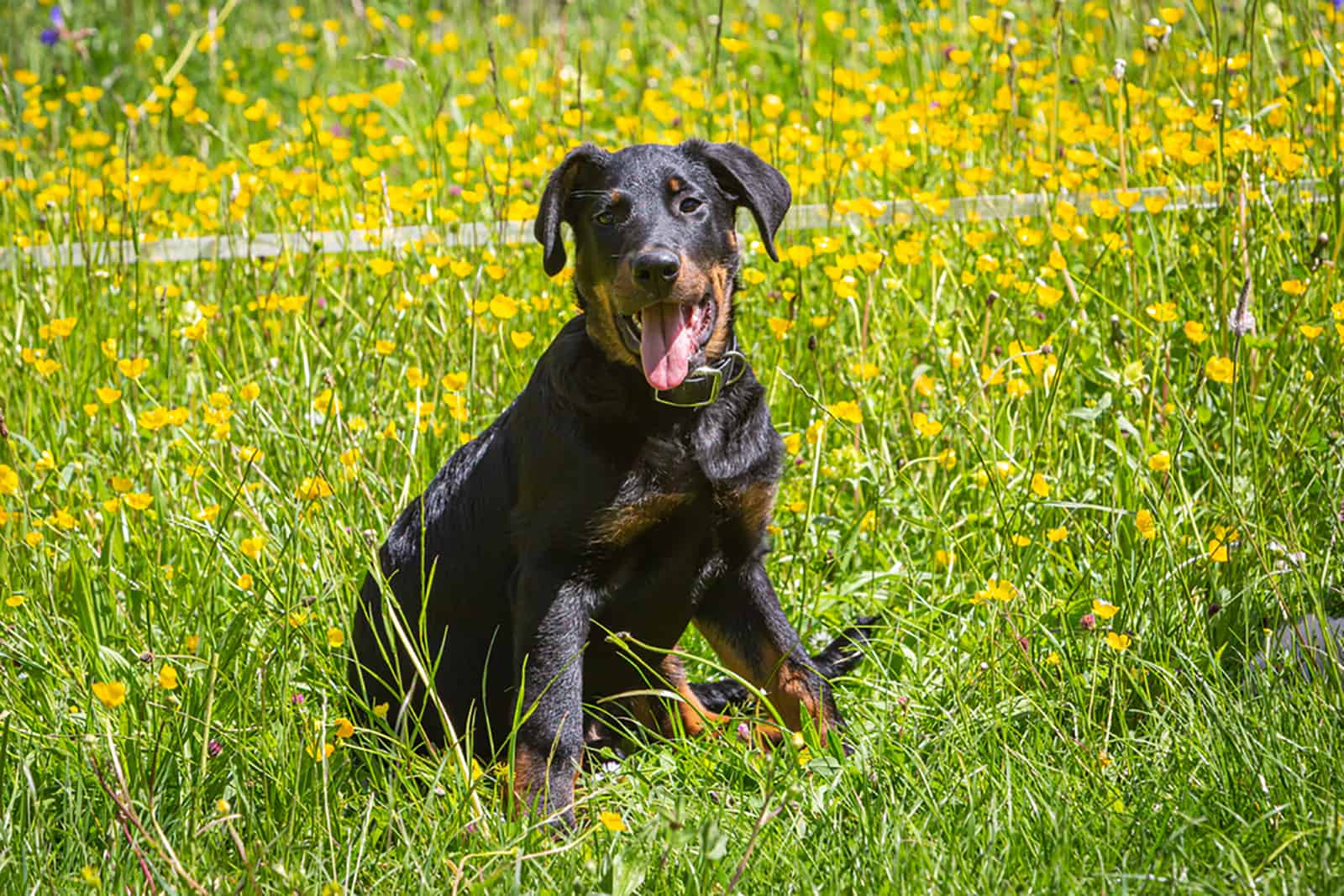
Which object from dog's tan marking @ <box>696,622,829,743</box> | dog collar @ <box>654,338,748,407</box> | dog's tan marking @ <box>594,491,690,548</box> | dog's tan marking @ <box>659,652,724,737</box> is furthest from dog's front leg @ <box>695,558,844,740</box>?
dog collar @ <box>654,338,748,407</box>

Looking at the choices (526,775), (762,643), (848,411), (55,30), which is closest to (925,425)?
(848,411)

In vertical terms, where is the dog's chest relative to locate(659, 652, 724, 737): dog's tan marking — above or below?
above

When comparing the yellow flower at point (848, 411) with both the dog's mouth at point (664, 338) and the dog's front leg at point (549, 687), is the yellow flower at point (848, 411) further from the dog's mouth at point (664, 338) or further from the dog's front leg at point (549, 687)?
the dog's front leg at point (549, 687)

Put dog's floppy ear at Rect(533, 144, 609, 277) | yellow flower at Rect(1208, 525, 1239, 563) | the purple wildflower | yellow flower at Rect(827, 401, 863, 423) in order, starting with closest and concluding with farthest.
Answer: yellow flower at Rect(1208, 525, 1239, 563), dog's floppy ear at Rect(533, 144, 609, 277), yellow flower at Rect(827, 401, 863, 423), the purple wildflower

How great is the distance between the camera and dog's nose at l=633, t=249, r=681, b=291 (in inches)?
111

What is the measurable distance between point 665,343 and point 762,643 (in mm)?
735

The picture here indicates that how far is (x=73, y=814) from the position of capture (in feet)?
8.70

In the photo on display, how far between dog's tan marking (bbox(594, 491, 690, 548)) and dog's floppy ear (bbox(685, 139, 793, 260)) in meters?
0.61

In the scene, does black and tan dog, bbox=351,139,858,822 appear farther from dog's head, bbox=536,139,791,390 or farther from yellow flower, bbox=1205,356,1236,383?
yellow flower, bbox=1205,356,1236,383

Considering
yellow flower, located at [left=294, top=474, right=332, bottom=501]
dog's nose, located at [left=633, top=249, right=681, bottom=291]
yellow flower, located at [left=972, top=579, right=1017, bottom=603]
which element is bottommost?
yellow flower, located at [left=972, top=579, right=1017, bottom=603]

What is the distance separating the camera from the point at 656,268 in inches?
111

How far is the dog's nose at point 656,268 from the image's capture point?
283cm

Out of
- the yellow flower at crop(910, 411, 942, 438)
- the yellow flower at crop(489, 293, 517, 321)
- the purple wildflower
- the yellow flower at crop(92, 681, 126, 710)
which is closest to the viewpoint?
the yellow flower at crop(92, 681, 126, 710)

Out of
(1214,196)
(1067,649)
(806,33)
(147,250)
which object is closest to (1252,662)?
(1067,649)
